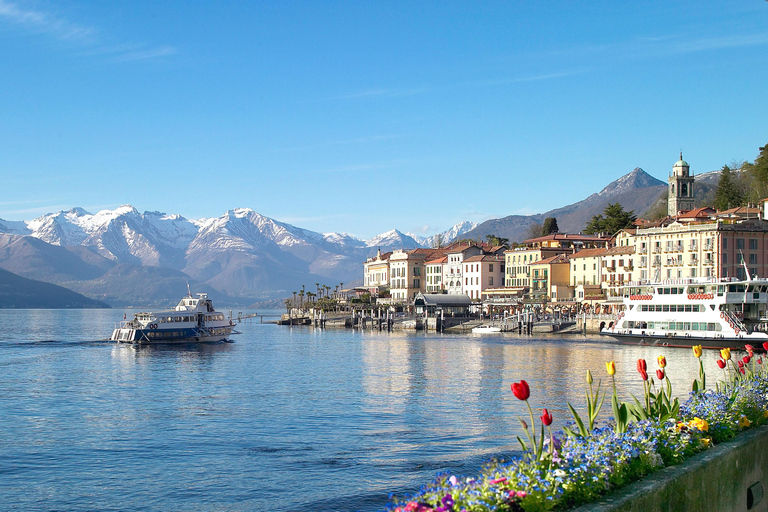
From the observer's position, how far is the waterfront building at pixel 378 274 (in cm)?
16562

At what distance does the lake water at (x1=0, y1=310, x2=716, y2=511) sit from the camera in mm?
20156

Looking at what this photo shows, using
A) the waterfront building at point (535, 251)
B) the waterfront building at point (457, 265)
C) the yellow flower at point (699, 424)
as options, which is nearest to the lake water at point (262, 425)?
the yellow flower at point (699, 424)

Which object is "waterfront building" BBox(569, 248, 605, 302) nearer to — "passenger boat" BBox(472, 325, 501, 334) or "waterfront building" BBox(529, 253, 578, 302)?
"waterfront building" BBox(529, 253, 578, 302)

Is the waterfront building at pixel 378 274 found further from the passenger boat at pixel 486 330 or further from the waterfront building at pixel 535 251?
the passenger boat at pixel 486 330

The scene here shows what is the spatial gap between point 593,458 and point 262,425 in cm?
2214

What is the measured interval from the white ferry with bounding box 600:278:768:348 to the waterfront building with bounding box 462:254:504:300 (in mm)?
59342

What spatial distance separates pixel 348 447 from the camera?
25.1m

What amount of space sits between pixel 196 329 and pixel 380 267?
277 feet

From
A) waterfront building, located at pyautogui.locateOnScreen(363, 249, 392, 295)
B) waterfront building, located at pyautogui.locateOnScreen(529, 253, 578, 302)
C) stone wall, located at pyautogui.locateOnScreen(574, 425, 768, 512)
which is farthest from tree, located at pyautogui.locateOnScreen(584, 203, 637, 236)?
stone wall, located at pyautogui.locateOnScreen(574, 425, 768, 512)

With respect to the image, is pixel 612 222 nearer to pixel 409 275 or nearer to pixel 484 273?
pixel 484 273

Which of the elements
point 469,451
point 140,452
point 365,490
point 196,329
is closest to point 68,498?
point 140,452

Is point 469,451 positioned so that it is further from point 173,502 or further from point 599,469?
point 599,469

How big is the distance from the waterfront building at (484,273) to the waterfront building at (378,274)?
29892mm

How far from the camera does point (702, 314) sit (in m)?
68.8
